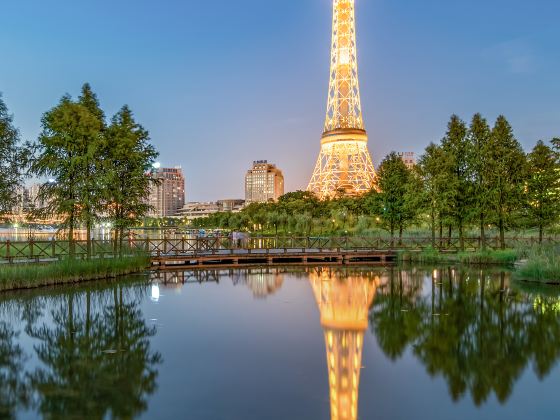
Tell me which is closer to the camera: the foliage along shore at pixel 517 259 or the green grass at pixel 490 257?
the foliage along shore at pixel 517 259

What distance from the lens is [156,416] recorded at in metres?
8.30

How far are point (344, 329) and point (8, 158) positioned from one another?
71.7ft

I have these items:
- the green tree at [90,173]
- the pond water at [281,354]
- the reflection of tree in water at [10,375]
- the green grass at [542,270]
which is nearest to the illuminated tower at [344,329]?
the pond water at [281,354]

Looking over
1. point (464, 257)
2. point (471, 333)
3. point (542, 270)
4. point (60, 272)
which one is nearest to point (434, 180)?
point (464, 257)

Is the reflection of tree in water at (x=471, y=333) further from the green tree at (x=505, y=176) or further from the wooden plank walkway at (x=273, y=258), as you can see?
the wooden plank walkway at (x=273, y=258)

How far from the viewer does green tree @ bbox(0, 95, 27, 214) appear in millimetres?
26797

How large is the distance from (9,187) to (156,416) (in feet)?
79.7

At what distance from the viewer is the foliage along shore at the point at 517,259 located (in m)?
24.1

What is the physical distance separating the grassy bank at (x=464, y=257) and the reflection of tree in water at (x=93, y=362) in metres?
24.9

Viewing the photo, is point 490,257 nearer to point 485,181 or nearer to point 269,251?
point 485,181

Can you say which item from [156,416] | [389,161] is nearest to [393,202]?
[389,161]

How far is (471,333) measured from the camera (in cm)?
1400

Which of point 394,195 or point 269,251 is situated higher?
point 394,195

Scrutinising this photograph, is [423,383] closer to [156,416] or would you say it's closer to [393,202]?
[156,416]
